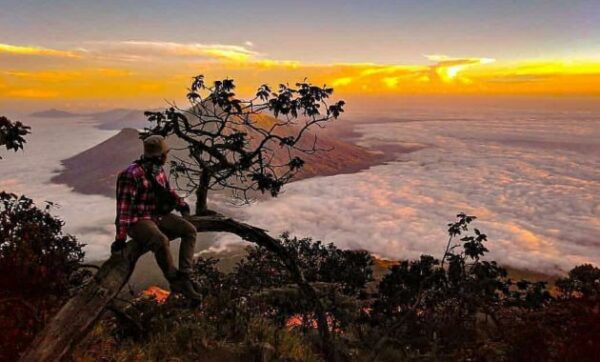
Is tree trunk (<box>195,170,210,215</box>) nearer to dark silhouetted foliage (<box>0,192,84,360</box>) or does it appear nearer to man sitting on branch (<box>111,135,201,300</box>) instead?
man sitting on branch (<box>111,135,201,300</box>)

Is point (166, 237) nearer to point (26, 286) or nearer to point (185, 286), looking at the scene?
point (185, 286)

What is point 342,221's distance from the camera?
18700cm

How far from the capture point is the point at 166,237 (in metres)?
5.52

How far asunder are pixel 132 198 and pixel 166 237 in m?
0.62

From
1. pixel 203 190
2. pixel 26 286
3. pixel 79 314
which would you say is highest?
pixel 203 190

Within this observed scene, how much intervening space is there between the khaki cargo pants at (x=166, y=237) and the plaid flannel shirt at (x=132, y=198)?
108 millimetres

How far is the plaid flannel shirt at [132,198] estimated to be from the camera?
5215mm

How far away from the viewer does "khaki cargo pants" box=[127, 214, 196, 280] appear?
5277mm

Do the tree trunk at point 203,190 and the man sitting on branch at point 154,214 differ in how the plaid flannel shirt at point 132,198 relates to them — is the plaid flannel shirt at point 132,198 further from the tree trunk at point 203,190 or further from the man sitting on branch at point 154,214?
the tree trunk at point 203,190

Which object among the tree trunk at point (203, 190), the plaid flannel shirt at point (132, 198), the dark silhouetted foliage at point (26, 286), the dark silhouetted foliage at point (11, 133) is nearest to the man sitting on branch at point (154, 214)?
the plaid flannel shirt at point (132, 198)

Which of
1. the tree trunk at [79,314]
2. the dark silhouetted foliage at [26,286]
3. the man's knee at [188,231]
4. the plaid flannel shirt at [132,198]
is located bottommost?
the dark silhouetted foliage at [26,286]

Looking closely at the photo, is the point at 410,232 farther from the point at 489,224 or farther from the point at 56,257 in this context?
the point at 56,257

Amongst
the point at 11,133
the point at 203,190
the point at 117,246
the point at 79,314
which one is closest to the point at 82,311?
the point at 79,314

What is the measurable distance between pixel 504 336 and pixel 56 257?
8.45m
